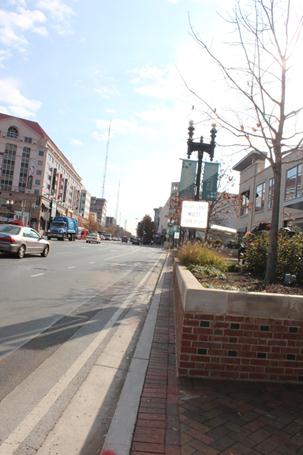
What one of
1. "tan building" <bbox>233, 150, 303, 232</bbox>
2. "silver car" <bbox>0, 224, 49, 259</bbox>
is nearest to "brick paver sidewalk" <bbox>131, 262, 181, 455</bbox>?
"silver car" <bbox>0, 224, 49, 259</bbox>

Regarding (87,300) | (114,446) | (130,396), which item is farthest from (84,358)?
(87,300)

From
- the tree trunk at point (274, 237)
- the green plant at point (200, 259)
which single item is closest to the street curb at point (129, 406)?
the tree trunk at point (274, 237)

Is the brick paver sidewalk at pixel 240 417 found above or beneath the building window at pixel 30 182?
beneath

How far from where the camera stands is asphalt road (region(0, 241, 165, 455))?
12.5ft

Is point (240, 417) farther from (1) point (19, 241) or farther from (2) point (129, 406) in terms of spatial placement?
(1) point (19, 241)

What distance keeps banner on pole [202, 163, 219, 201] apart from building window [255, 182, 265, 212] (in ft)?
86.9

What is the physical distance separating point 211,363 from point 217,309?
588 millimetres

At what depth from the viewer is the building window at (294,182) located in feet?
118

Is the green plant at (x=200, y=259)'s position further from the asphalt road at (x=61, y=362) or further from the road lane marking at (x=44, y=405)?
the road lane marking at (x=44, y=405)

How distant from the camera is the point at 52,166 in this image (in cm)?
12150

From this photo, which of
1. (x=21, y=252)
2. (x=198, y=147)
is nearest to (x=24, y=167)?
(x=21, y=252)

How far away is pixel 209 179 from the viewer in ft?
71.2

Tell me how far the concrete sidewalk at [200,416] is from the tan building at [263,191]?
1165 inches

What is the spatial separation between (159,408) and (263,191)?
45562 mm
